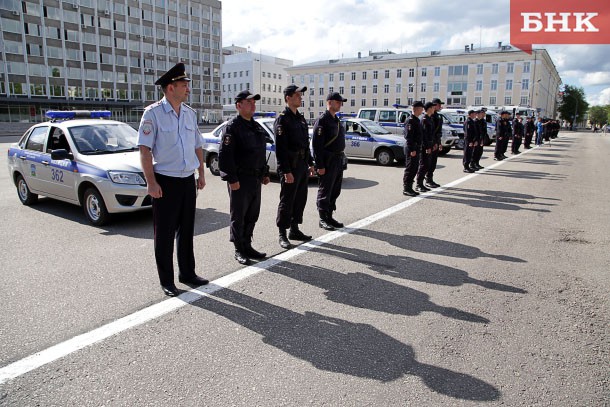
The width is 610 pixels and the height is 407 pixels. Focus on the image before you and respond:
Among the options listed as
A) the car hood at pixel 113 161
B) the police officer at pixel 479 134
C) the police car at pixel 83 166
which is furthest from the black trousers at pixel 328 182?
the police officer at pixel 479 134

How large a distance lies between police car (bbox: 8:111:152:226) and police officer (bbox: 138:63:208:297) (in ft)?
9.13

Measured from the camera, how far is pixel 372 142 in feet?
50.8

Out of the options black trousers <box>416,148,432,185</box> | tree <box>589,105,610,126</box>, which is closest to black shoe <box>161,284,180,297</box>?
black trousers <box>416,148,432,185</box>

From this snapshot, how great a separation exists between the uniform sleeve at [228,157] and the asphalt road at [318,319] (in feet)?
3.28

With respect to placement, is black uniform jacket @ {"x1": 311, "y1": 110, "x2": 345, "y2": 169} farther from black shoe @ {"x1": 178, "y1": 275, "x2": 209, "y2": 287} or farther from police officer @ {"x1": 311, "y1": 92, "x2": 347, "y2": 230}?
black shoe @ {"x1": 178, "y1": 275, "x2": 209, "y2": 287}

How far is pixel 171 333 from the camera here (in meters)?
3.40

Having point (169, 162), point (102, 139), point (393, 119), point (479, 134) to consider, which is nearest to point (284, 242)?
point (169, 162)

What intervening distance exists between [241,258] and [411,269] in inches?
74.1

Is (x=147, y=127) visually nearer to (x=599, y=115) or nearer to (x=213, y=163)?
(x=213, y=163)

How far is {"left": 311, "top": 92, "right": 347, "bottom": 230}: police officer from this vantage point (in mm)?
6461

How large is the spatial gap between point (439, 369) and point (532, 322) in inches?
46.9

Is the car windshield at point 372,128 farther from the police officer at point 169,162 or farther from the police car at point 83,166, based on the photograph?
the police officer at point 169,162

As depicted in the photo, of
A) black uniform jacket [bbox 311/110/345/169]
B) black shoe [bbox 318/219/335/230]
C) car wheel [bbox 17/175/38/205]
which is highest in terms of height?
black uniform jacket [bbox 311/110/345/169]

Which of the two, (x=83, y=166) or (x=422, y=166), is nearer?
(x=83, y=166)
